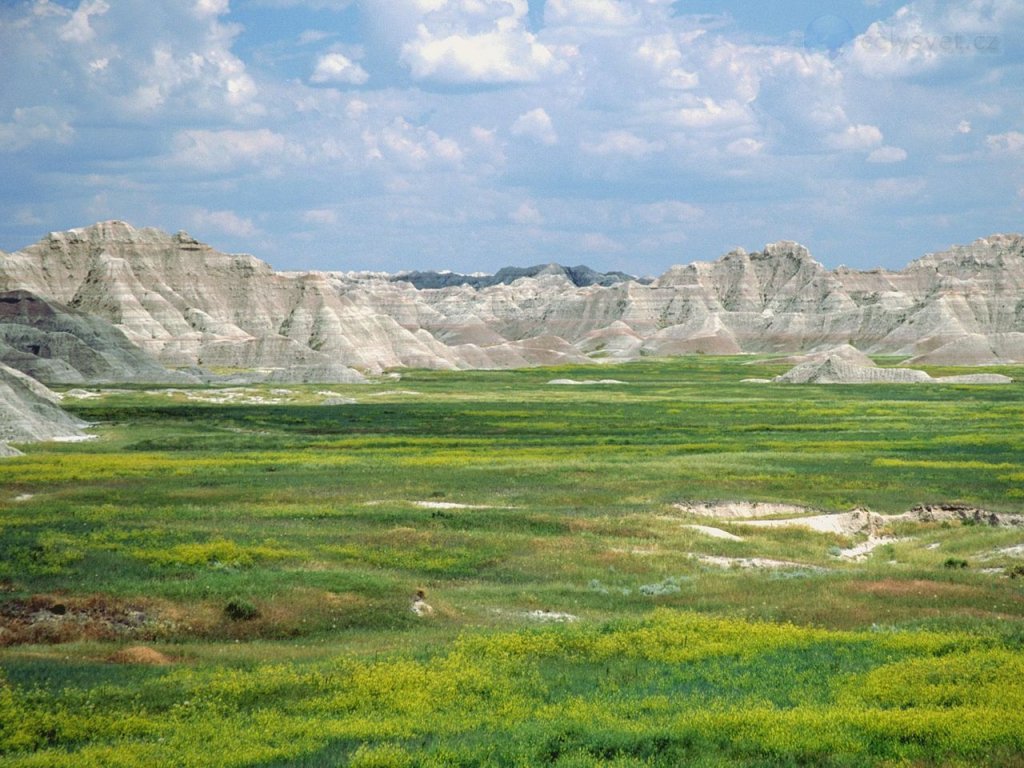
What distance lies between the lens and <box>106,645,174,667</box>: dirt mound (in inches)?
795

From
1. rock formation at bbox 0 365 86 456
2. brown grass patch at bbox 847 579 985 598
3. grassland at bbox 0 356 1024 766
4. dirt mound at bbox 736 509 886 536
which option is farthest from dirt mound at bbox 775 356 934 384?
brown grass patch at bbox 847 579 985 598

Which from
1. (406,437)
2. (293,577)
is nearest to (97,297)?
(406,437)

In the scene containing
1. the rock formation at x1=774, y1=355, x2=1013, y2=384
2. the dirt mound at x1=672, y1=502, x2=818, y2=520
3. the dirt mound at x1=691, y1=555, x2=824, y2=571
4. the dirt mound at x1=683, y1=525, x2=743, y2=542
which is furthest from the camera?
the rock formation at x1=774, y1=355, x2=1013, y2=384

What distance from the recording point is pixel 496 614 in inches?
1033

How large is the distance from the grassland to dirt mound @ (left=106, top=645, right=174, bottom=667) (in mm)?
64

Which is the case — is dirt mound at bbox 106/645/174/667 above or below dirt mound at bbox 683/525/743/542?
above

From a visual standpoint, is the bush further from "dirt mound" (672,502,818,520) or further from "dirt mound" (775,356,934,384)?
"dirt mound" (775,356,934,384)

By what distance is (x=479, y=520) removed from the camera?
39.6m

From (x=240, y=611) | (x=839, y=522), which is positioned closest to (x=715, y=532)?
(x=839, y=522)

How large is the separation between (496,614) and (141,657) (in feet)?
28.3

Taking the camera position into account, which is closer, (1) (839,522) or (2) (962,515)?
(1) (839,522)

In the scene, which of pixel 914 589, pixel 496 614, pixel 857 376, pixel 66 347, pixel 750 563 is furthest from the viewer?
pixel 857 376

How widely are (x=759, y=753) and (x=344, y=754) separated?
5.48 m

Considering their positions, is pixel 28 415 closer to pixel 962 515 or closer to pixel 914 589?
pixel 962 515
